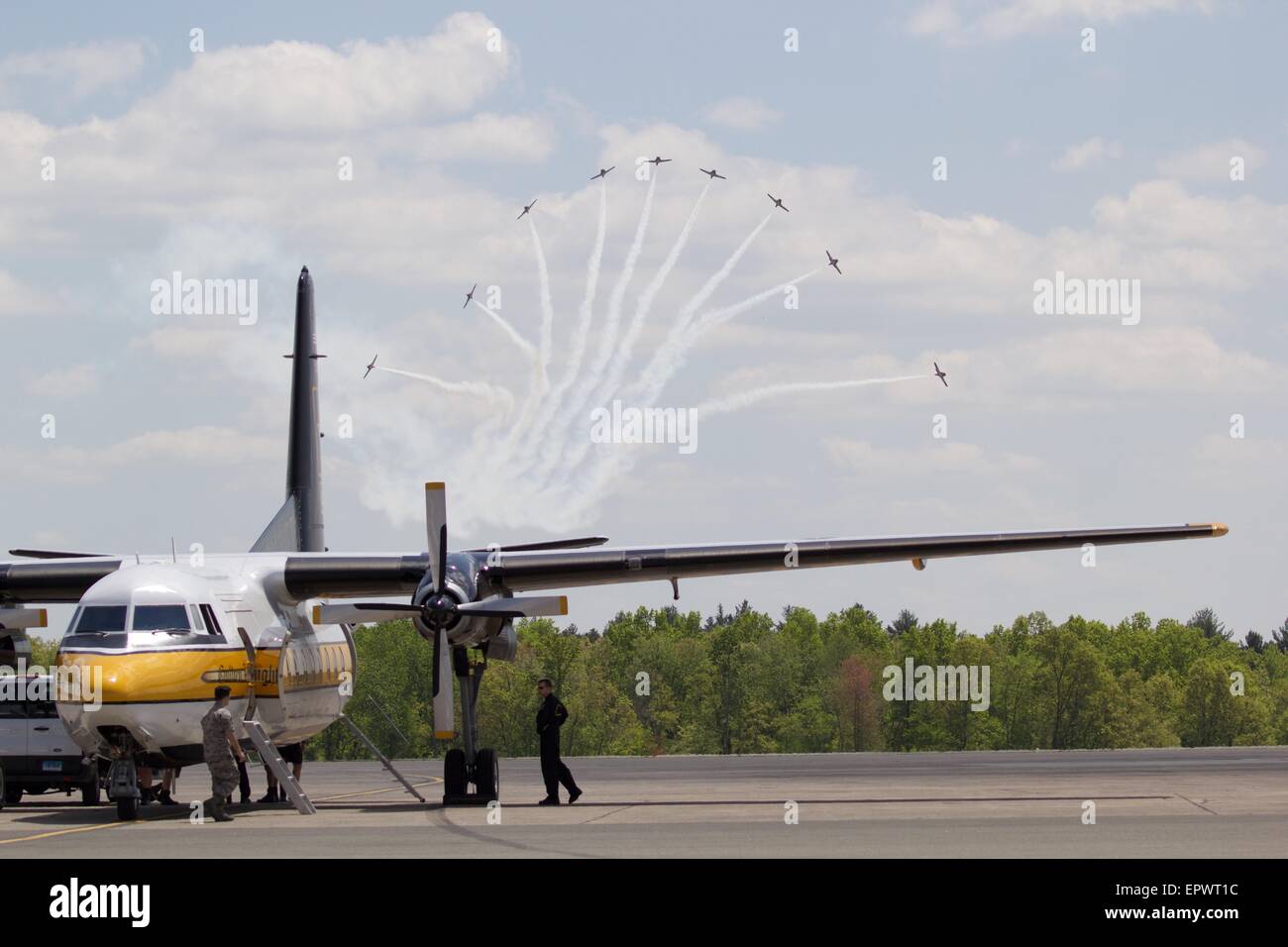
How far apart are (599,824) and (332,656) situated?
33.2 feet

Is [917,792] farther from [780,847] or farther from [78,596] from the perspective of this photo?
[78,596]

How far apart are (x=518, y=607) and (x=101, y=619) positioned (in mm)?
5929

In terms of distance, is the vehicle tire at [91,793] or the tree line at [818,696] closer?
the vehicle tire at [91,793]

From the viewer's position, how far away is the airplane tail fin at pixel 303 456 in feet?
110

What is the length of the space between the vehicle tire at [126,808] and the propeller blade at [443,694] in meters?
4.36

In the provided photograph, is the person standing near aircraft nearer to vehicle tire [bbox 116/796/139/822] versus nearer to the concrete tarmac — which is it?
the concrete tarmac

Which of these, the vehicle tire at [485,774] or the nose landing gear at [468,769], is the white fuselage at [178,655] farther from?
the vehicle tire at [485,774]

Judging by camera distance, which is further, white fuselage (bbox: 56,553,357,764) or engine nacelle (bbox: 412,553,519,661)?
engine nacelle (bbox: 412,553,519,661)

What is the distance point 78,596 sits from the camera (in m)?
29.8

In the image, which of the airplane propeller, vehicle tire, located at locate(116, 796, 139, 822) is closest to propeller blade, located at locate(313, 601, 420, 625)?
the airplane propeller

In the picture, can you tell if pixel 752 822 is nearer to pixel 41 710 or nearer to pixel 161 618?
pixel 161 618

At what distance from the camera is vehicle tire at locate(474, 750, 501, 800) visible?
2648cm

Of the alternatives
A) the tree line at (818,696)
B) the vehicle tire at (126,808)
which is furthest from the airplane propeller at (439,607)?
the tree line at (818,696)
